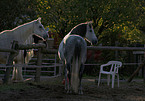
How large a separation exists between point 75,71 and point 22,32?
9.69 ft

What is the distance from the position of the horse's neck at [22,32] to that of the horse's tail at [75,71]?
2.73 meters

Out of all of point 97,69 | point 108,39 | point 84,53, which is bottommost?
point 97,69

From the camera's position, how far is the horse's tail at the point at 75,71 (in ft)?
15.7

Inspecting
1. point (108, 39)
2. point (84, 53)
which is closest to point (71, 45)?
point (84, 53)

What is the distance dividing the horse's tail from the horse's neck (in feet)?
8.96

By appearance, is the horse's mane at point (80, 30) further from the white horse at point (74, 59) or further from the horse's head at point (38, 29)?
the horse's head at point (38, 29)

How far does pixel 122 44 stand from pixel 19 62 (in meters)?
7.44

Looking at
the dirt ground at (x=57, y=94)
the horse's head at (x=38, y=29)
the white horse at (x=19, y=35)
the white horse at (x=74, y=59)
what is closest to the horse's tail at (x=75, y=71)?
the white horse at (x=74, y=59)

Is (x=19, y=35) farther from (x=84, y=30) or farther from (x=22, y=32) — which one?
(x=84, y=30)

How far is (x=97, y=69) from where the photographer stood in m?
12.6

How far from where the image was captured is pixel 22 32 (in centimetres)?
710

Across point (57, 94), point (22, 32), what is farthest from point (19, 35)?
point (57, 94)

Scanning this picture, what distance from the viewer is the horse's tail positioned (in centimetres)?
478

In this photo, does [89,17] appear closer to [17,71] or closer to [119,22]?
[119,22]
